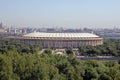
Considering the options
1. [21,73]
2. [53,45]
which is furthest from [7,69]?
[53,45]

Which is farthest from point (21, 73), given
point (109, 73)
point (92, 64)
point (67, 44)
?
point (67, 44)

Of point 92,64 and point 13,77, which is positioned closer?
point 13,77

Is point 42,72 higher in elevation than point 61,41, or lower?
higher

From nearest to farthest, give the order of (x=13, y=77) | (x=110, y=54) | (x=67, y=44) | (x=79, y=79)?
(x=13, y=77), (x=79, y=79), (x=110, y=54), (x=67, y=44)

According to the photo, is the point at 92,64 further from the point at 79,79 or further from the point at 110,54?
the point at 110,54

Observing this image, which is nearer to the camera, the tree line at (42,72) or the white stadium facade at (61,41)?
the tree line at (42,72)

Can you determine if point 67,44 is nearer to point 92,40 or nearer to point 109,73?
point 92,40

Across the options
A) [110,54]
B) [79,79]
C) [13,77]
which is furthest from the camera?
[110,54]

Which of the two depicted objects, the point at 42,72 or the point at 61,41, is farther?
the point at 61,41

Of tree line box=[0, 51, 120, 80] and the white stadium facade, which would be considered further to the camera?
the white stadium facade
